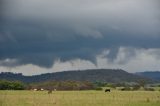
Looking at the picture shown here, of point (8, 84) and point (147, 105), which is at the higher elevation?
point (8, 84)

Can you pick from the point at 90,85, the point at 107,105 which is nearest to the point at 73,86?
the point at 90,85

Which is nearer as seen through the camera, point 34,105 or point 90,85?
point 34,105

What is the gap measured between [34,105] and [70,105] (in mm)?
2955

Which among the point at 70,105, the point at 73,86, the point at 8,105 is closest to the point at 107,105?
the point at 70,105

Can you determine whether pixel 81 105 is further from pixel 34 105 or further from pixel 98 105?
pixel 34 105

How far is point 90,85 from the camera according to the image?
414 feet

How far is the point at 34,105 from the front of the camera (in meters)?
30.2

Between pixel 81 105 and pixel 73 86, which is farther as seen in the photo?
pixel 73 86

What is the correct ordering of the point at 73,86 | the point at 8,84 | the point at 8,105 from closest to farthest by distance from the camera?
the point at 8,105, the point at 8,84, the point at 73,86

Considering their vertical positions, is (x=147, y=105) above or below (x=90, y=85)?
below

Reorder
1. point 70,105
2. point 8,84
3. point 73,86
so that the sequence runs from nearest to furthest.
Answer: point 70,105
point 8,84
point 73,86

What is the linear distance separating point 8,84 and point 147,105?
7310cm

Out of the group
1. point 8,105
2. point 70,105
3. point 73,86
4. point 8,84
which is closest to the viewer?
point 8,105

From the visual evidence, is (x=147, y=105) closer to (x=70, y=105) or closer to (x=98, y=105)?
(x=98, y=105)
